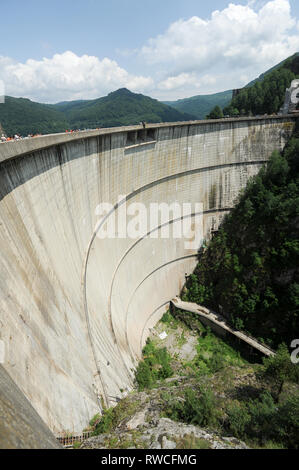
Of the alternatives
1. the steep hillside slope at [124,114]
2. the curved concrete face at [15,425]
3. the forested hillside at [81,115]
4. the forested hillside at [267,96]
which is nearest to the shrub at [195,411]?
the curved concrete face at [15,425]

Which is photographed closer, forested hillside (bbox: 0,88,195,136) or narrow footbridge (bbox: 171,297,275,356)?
narrow footbridge (bbox: 171,297,275,356)

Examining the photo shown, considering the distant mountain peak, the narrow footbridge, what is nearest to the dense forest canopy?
the narrow footbridge

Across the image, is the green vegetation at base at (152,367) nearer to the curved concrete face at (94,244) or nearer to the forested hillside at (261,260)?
the curved concrete face at (94,244)

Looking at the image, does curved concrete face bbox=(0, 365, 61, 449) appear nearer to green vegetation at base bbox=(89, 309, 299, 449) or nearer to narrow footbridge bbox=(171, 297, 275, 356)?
green vegetation at base bbox=(89, 309, 299, 449)

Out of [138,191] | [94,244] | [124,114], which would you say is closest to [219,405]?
[94,244]

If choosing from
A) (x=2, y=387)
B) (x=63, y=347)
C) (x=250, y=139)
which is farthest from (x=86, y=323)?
(x=250, y=139)

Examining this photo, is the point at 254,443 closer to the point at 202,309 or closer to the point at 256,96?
the point at 202,309

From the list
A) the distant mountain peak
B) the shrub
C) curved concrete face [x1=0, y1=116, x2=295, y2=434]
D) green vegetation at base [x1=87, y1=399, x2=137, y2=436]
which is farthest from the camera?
the distant mountain peak
